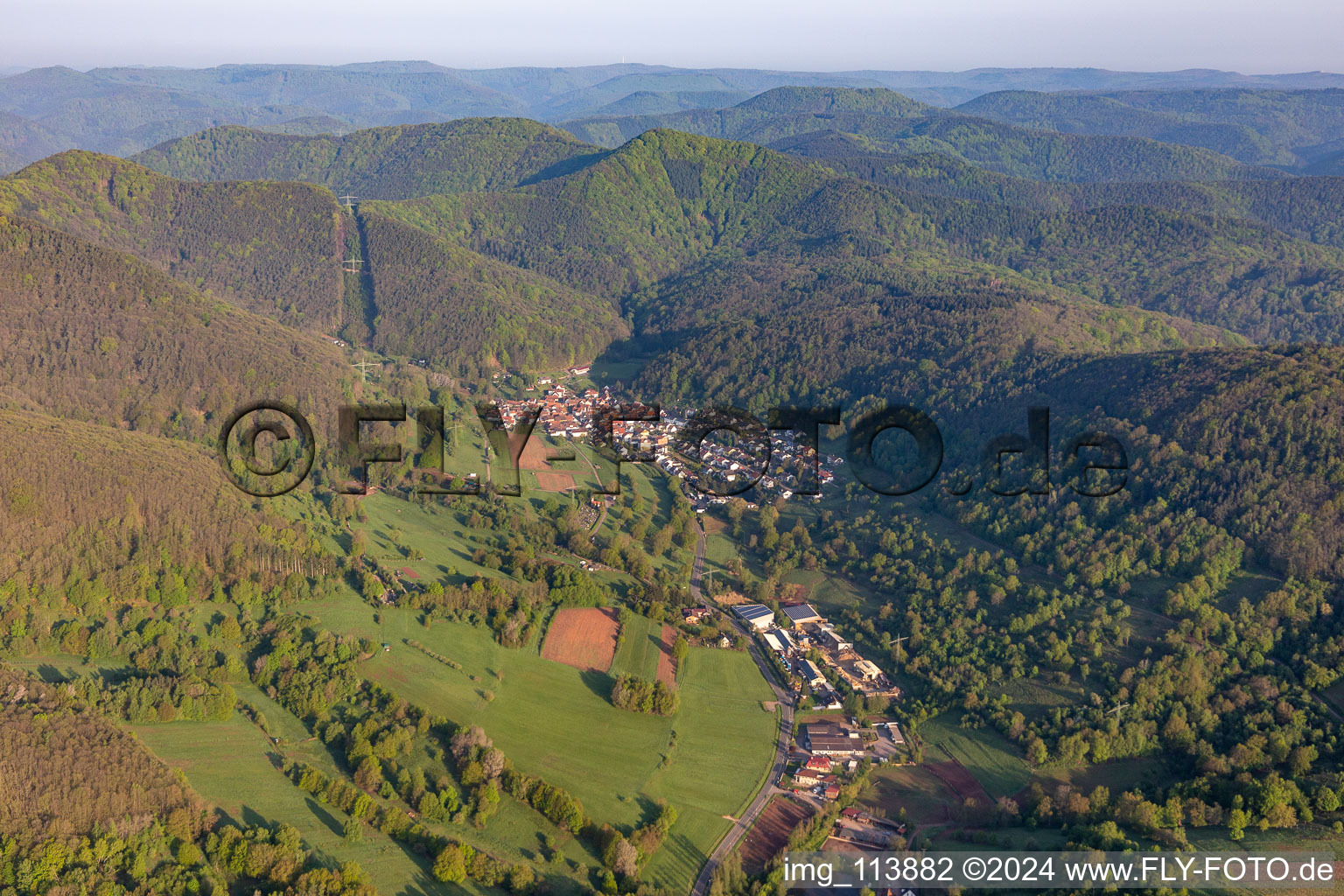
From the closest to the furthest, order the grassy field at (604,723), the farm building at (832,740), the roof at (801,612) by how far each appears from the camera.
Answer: the grassy field at (604,723)
the farm building at (832,740)
the roof at (801,612)

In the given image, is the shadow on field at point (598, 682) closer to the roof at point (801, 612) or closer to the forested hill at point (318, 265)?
the roof at point (801, 612)

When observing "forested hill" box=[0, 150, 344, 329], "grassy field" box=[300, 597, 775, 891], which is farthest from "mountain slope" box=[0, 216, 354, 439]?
"grassy field" box=[300, 597, 775, 891]

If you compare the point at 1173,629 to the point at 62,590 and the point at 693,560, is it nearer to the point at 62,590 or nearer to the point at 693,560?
the point at 693,560

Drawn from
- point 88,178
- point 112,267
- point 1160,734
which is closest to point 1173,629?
point 1160,734

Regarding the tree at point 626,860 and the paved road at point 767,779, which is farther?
the paved road at point 767,779

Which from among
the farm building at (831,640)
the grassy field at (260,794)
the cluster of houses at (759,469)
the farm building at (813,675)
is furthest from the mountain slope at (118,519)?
the cluster of houses at (759,469)

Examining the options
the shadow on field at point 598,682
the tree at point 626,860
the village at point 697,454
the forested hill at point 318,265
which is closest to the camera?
the tree at point 626,860

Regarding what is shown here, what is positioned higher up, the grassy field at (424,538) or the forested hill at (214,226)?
the forested hill at (214,226)
